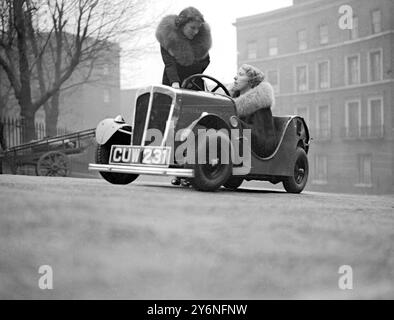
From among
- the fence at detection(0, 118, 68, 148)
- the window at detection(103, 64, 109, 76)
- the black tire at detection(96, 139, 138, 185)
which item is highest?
the window at detection(103, 64, 109, 76)

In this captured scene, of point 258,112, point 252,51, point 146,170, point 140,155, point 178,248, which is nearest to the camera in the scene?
point 178,248

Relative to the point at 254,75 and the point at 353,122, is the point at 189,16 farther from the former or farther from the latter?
the point at 353,122

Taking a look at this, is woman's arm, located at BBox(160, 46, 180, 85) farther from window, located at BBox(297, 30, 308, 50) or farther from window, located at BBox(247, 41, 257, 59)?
window, located at BBox(297, 30, 308, 50)

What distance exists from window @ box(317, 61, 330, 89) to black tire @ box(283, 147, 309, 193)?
1.10 feet

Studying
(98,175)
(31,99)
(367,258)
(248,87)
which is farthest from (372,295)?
(31,99)

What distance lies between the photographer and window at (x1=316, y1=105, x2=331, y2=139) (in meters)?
2.68

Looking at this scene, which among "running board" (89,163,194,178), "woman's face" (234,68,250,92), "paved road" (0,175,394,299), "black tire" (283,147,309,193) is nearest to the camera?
"paved road" (0,175,394,299)

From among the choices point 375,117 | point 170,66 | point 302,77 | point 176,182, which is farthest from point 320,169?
point 170,66

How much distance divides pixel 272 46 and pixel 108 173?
0.99 meters

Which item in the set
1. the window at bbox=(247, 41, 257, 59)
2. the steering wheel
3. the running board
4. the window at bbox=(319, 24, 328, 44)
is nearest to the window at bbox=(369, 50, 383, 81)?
the window at bbox=(319, 24, 328, 44)

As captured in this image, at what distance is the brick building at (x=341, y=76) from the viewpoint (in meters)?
2.64

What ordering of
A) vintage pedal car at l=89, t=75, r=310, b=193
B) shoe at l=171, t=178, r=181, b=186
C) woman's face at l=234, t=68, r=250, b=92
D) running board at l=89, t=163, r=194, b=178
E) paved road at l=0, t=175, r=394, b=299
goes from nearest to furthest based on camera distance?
paved road at l=0, t=175, r=394, b=299 < running board at l=89, t=163, r=194, b=178 < vintage pedal car at l=89, t=75, r=310, b=193 < woman's face at l=234, t=68, r=250, b=92 < shoe at l=171, t=178, r=181, b=186

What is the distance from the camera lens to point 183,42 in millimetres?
2490

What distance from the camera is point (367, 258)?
2.01 m
